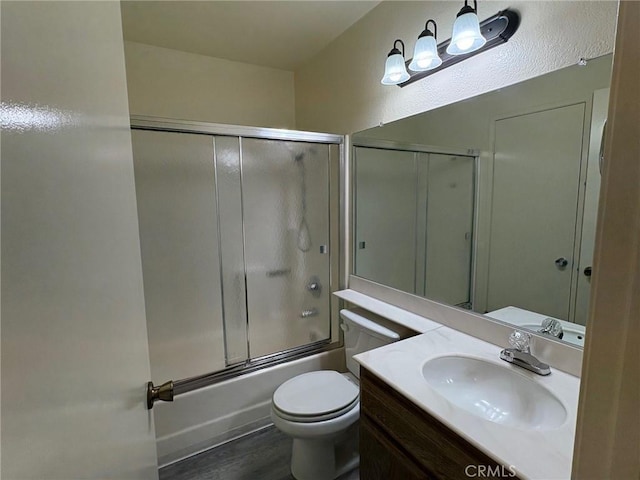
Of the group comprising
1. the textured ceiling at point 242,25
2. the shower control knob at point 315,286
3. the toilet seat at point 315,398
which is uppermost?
the textured ceiling at point 242,25

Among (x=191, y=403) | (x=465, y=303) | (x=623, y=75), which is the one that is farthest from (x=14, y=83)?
(x=191, y=403)

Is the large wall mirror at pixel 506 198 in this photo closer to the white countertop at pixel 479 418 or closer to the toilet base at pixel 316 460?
the white countertop at pixel 479 418

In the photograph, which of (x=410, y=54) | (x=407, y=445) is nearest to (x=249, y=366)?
(x=407, y=445)

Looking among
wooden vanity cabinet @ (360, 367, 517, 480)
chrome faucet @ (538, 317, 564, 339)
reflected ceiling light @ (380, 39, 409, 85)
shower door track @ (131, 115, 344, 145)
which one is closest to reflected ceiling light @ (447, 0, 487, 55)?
reflected ceiling light @ (380, 39, 409, 85)

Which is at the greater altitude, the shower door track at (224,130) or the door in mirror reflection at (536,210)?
the shower door track at (224,130)

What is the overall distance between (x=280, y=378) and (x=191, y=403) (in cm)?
57

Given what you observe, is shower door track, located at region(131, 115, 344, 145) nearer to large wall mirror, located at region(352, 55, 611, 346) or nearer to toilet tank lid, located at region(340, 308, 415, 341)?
large wall mirror, located at region(352, 55, 611, 346)

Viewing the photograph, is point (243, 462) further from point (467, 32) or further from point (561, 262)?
point (467, 32)

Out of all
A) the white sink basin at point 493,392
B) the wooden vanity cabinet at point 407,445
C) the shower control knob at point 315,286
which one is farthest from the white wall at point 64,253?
the shower control knob at point 315,286

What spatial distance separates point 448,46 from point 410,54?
0.30m

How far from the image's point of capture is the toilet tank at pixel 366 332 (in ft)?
5.17

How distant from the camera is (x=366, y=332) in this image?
170 cm

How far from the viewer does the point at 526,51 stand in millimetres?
1167

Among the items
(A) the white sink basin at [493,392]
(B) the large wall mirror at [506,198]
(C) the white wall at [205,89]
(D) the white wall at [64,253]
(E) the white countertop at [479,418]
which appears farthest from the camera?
(C) the white wall at [205,89]
